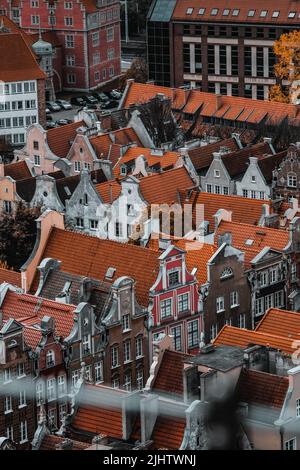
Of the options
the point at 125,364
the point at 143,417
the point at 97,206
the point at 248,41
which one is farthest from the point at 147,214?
the point at 248,41

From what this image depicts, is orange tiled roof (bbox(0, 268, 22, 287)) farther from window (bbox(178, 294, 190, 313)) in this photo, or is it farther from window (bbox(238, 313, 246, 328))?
window (bbox(238, 313, 246, 328))

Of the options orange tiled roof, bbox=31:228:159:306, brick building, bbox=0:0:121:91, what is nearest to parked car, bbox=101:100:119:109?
brick building, bbox=0:0:121:91

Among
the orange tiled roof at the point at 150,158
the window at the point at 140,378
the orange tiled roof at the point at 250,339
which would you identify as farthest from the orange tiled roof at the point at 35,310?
the orange tiled roof at the point at 150,158

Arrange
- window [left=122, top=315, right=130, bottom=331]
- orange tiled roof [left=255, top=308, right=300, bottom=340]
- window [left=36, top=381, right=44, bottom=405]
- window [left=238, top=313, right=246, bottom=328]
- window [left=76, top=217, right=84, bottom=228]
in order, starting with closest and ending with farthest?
window [left=36, top=381, right=44, bottom=405], orange tiled roof [left=255, top=308, right=300, bottom=340], window [left=122, top=315, right=130, bottom=331], window [left=238, top=313, right=246, bottom=328], window [left=76, top=217, right=84, bottom=228]

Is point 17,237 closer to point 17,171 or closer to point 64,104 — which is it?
point 17,171

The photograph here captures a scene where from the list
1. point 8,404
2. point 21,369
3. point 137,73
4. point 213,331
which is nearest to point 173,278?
point 213,331
